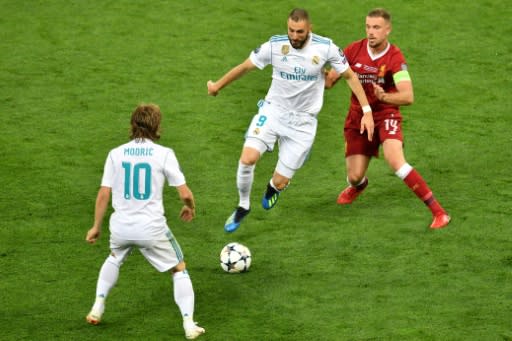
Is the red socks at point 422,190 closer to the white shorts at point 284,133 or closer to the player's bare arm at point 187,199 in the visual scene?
the white shorts at point 284,133

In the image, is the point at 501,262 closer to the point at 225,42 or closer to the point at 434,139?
the point at 434,139

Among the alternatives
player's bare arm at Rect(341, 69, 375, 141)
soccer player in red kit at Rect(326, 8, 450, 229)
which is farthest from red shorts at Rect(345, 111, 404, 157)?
player's bare arm at Rect(341, 69, 375, 141)

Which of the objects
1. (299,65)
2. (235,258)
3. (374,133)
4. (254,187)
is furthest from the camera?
(254,187)

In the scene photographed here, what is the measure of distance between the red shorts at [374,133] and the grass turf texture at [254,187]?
2.43 ft

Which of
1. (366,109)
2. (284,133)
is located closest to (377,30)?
(366,109)

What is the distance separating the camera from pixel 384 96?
39.5 ft

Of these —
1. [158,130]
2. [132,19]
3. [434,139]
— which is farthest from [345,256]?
[132,19]

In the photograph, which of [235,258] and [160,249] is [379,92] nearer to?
[235,258]

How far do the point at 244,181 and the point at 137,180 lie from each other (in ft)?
8.61

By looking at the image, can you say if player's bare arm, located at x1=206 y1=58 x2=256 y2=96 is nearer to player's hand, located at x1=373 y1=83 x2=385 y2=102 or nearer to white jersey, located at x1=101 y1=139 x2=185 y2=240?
player's hand, located at x1=373 y1=83 x2=385 y2=102

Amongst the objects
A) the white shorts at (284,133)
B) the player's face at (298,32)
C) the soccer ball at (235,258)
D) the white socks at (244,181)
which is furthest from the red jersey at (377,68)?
the soccer ball at (235,258)

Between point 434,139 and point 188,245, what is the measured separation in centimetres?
455

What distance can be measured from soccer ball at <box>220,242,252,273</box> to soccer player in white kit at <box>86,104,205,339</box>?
1.38 metres

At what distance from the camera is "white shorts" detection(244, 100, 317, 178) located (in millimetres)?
12305
